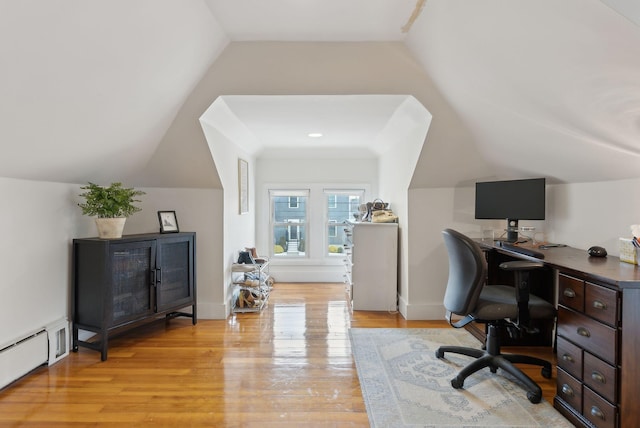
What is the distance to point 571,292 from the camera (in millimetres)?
1963

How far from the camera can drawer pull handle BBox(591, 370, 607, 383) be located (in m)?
1.73

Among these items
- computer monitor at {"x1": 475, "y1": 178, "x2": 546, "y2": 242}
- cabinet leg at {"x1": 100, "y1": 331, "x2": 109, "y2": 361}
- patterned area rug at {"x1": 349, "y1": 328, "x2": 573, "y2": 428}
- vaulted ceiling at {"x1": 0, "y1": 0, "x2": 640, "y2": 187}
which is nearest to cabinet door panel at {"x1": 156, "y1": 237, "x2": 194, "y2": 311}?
cabinet leg at {"x1": 100, "y1": 331, "x2": 109, "y2": 361}

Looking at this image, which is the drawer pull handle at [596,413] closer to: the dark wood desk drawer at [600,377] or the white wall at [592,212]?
the dark wood desk drawer at [600,377]

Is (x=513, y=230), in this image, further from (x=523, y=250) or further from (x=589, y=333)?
(x=589, y=333)

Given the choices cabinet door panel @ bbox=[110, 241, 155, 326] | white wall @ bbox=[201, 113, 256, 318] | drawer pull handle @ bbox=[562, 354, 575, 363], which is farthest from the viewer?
white wall @ bbox=[201, 113, 256, 318]

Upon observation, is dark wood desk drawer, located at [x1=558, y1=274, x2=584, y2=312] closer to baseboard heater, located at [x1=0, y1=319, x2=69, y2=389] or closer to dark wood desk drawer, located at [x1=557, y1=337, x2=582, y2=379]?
dark wood desk drawer, located at [x1=557, y1=337, x2=582, y2=379]

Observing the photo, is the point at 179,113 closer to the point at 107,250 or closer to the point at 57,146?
the point at 57,146

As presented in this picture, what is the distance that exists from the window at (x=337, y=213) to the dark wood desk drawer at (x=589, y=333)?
380cm

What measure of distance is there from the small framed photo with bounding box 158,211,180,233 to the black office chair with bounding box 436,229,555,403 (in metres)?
2.60

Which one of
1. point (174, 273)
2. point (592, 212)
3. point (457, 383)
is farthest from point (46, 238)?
point (592, 212)

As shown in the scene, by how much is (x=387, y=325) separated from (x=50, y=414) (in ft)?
8.81

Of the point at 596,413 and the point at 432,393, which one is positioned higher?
the point at 596,413

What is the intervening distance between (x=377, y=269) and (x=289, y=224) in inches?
82.5

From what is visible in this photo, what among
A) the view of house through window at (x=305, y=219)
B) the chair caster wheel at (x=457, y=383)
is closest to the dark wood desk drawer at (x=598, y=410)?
the chair caster wheel at (x=457, y=383)
